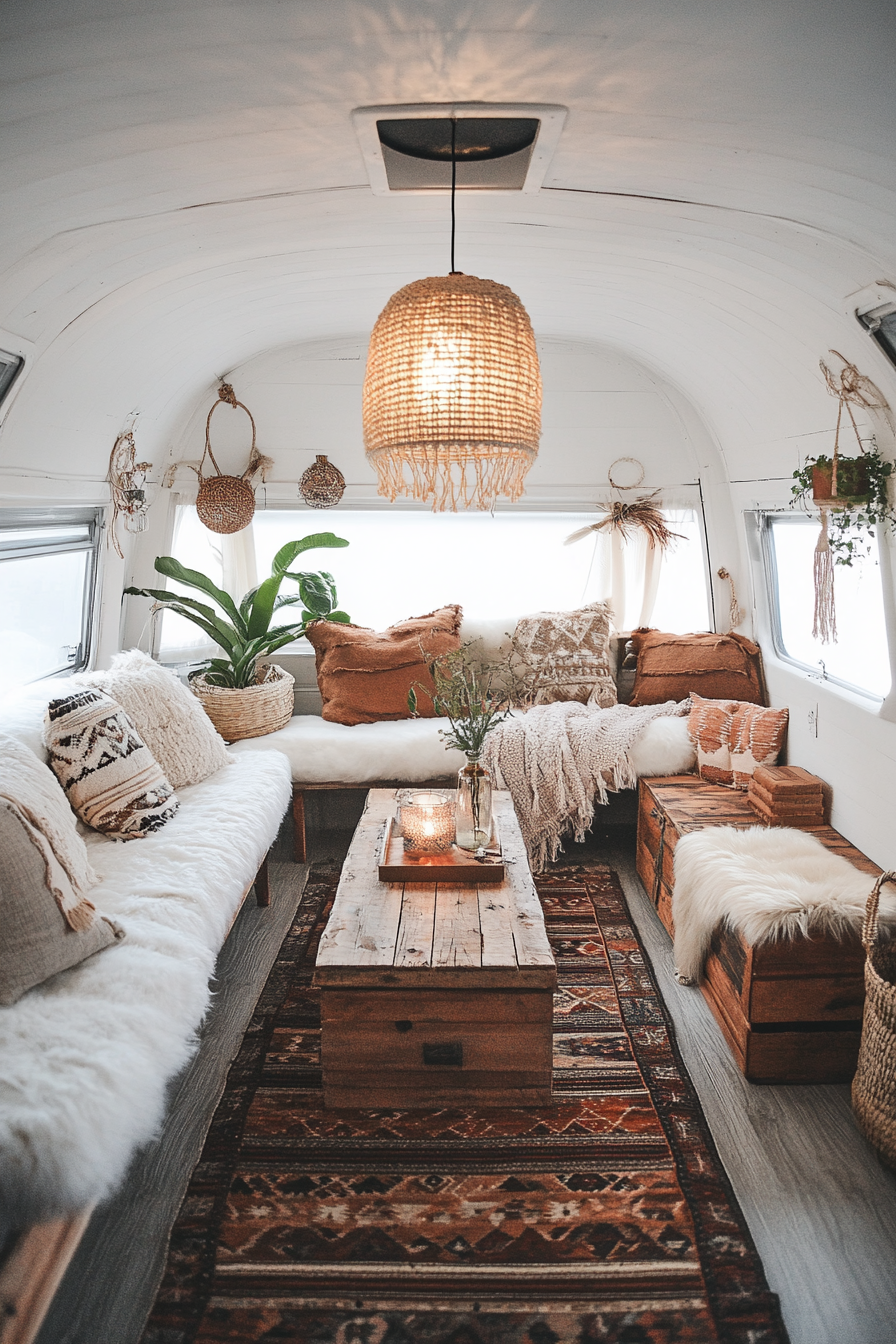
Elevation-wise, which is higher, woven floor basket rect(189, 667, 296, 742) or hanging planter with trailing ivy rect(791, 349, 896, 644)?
hanging planter with trailing ivy rect(791, 349, 896, 644)

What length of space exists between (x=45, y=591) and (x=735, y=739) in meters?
3.09

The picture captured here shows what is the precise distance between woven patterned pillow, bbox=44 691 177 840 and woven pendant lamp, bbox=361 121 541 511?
152 centimetres

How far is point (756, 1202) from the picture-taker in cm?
217

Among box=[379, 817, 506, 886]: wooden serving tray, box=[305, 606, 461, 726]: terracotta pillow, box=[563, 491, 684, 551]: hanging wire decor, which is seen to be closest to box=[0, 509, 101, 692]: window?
box=[305, 606, 461, 726]: terracotta pillow

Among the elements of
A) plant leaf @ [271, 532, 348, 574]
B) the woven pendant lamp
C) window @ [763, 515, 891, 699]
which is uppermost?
the woven pendant lamp

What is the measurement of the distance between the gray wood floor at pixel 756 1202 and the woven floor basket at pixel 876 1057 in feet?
0.28

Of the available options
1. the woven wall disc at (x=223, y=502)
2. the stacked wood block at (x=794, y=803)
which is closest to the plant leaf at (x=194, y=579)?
the woven wall disc at (x=223, y=502)

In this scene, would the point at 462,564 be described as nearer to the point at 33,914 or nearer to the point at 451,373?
A: the point at 451,373

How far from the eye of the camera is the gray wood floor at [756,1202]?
1.85 meters

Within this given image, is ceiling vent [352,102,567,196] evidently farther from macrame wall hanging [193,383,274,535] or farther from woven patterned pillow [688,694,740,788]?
woven patterned pillow [688,694,740,788]

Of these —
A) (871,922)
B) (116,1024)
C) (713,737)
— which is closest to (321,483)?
(713,737)

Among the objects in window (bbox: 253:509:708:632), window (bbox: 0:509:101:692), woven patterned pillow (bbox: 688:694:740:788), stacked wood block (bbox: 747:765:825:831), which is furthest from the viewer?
window (bbox: 253:509:708:632)

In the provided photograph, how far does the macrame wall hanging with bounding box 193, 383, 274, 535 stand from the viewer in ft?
15.7

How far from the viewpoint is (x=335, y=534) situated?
5.16 meters
